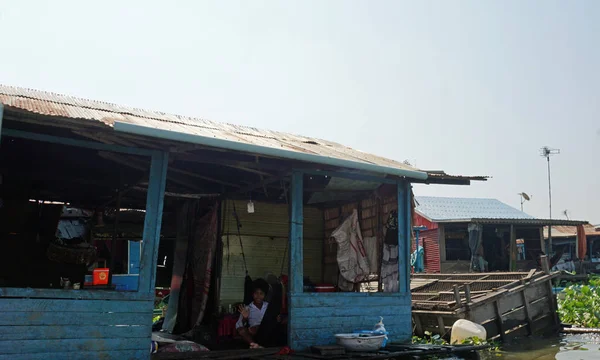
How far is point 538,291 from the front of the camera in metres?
13.2

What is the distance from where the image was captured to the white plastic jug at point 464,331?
10.7m

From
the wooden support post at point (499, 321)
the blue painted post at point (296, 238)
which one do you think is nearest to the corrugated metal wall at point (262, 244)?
the blue painted post at point (296, 238)

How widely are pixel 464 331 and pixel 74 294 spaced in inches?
323

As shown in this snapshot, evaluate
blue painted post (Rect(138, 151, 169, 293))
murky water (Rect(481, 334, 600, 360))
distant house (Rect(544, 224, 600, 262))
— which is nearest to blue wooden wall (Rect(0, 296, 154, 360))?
blue painted post (Rect(138, 151, 169, 293))

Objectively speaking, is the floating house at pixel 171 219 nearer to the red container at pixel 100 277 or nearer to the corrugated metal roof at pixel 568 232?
the red container at pixel 100 277

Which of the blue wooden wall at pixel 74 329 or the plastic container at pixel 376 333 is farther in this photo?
the plastic container at pixel 376 333

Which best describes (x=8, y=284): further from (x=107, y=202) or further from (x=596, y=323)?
(x=596, y=323)

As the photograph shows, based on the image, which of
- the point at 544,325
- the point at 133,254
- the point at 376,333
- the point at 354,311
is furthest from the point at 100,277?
the point at 544,325

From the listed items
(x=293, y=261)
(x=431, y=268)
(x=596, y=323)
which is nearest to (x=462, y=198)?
(x=431, y=268)

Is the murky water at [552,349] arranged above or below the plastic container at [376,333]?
below

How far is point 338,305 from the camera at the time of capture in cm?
702

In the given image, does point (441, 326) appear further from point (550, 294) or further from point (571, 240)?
point (571, 240)

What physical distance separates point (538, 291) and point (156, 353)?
34.8ft

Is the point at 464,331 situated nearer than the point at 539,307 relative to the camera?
Yes
